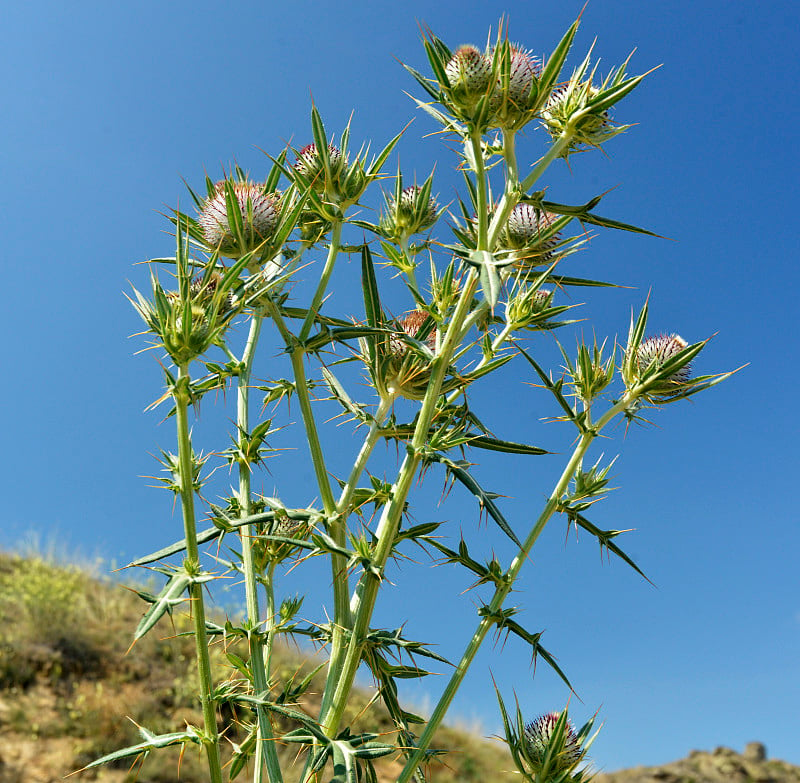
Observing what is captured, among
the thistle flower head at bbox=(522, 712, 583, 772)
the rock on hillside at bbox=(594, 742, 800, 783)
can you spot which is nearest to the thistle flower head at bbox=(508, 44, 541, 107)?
the thistle flower head at bbox=(522, 712, 583, 772)

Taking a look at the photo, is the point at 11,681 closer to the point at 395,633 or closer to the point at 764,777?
the point at 395,633

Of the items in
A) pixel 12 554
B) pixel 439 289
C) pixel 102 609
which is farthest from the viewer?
pixel 12 554

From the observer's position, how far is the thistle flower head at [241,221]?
2572 mm

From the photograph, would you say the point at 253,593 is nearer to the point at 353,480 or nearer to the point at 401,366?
the point at 353,480

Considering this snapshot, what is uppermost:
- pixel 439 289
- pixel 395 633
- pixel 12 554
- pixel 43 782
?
pixel 12 554

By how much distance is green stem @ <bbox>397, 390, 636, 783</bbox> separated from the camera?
2.63m

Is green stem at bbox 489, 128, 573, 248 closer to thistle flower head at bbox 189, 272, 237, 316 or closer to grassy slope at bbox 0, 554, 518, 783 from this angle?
thistle flower head at bbox 189, 272, 237, 316

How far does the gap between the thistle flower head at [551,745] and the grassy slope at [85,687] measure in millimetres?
5129

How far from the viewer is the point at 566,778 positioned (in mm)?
2834

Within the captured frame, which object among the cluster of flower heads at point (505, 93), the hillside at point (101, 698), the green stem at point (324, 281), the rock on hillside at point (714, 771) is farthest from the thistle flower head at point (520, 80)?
the rock on hillside at point (714, 771)

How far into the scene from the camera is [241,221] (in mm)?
2564

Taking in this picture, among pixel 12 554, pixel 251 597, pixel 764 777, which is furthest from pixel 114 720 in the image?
pixel 764 777

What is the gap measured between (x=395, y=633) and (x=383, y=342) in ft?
3.84

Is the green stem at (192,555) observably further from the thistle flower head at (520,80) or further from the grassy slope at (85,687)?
the grassy slope at (85,687)
